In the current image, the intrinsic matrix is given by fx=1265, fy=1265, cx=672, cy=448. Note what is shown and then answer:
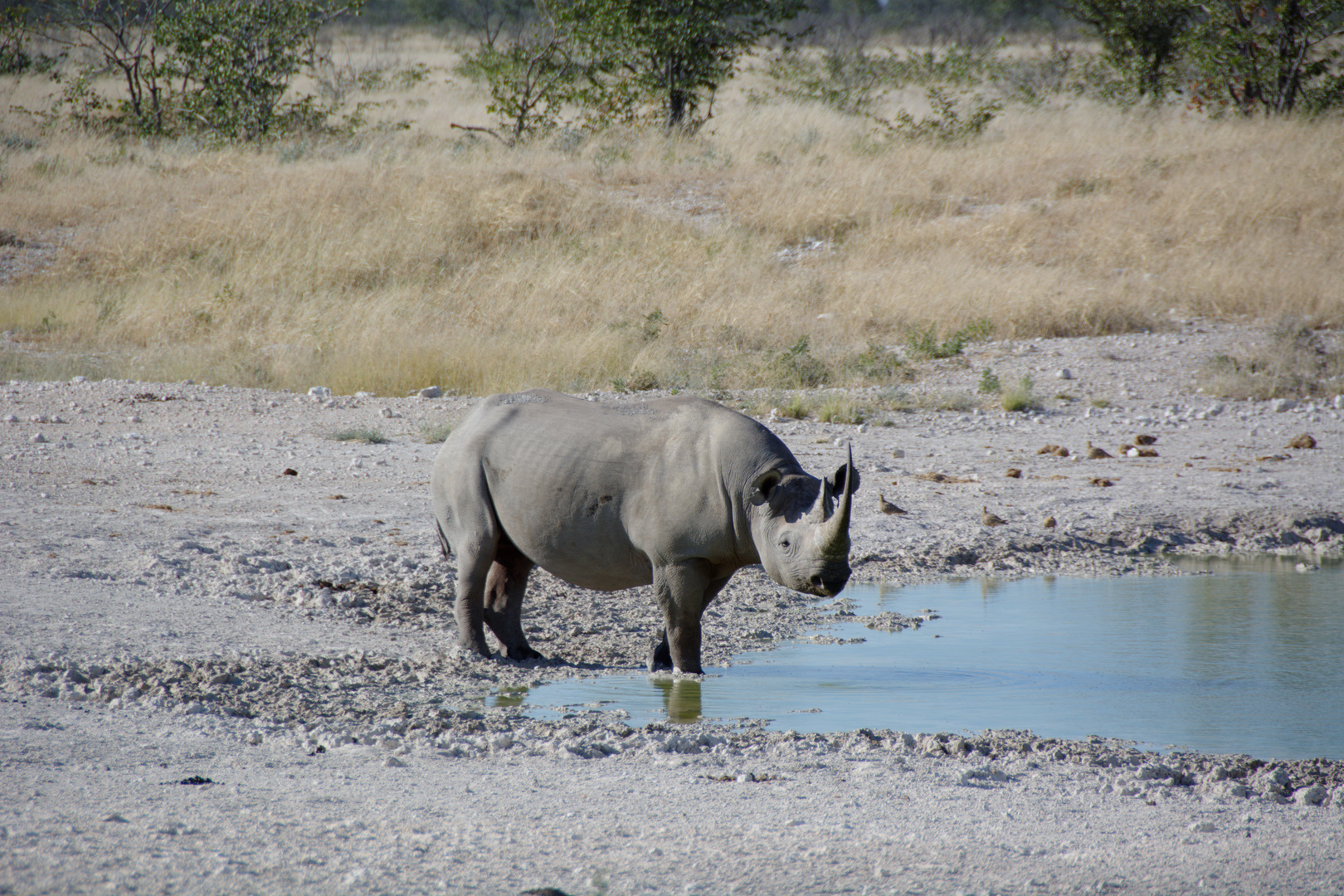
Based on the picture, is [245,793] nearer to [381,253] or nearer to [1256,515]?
[1256,515]

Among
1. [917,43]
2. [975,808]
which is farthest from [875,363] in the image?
[917,43]

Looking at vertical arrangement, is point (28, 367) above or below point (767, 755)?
above

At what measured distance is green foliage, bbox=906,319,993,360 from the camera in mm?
13352

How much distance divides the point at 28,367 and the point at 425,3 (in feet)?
140

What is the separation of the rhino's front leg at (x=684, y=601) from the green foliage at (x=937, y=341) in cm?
871

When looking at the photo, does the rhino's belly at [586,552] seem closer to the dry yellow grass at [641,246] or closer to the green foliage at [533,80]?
the dry yellow grass at [641,246]

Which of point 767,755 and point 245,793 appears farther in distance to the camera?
point 767,755

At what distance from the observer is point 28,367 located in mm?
13008

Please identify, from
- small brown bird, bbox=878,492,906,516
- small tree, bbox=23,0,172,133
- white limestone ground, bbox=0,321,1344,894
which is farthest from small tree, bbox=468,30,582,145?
small brown bird, bbox=878,492,906,516

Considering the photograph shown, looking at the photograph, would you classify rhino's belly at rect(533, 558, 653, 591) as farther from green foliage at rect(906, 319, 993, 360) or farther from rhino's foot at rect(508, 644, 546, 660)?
green foliage at rect(906, 319, 993, 360)

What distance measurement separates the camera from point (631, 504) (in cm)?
493

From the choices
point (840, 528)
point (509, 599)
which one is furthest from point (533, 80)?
point (840, 528)

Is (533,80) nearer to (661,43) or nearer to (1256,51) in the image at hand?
(661,43)

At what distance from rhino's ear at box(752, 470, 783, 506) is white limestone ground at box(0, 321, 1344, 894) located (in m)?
0.82
